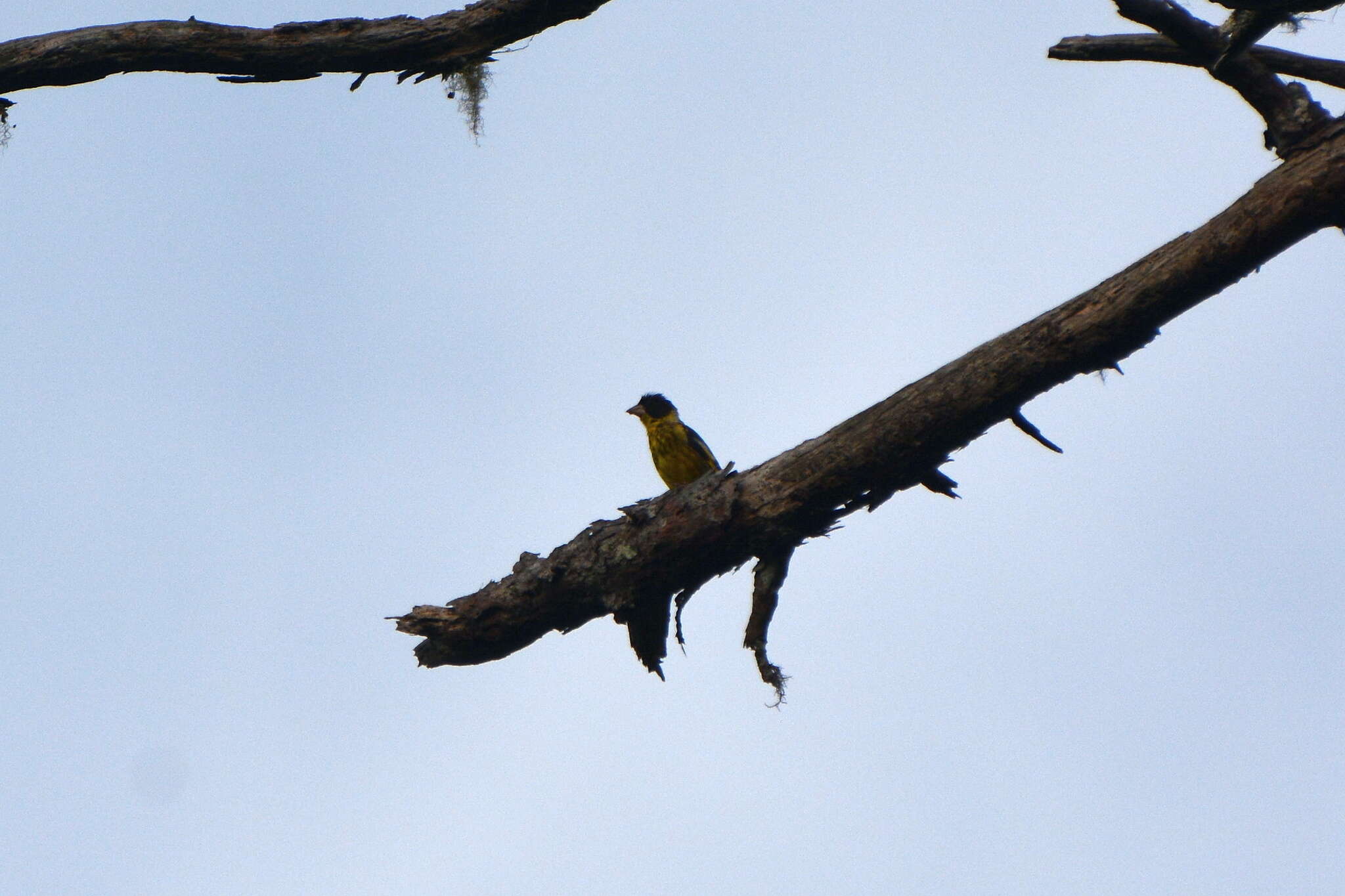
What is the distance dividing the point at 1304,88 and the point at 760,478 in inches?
92.5

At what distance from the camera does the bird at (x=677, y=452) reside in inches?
370

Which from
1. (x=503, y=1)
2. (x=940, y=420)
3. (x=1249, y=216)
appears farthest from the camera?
(x=503, y=1)

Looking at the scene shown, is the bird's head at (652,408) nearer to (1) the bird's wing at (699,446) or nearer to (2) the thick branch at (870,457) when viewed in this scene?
(1) the bird's wing at (699,446)

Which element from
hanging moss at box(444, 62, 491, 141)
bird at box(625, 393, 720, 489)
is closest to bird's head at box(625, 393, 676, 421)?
bird at box(625, 393, 720, 489)

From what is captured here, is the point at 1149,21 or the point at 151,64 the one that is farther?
the point at 151,64

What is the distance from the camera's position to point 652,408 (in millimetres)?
10344

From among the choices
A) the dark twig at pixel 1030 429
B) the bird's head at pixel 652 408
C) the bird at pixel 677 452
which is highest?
the bird's head at pixel 652 408

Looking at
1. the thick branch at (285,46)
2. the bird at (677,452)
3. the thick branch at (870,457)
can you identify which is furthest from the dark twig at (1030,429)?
the bird at (677,452)

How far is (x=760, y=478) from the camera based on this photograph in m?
4.83

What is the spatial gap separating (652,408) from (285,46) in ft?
19.0

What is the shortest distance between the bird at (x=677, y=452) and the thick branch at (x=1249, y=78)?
541cm

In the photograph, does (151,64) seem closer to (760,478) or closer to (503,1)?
(503,1)

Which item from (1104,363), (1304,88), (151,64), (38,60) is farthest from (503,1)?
(1304,88)

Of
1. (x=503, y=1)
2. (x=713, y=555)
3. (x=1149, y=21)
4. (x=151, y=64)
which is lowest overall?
(x=713, y=555)
